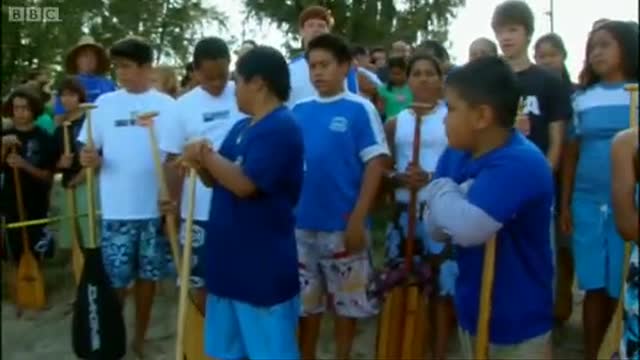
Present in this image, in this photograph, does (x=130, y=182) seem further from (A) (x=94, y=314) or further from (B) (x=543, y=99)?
(B) (x=543, y=99)

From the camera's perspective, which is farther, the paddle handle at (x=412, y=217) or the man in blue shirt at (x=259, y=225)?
the paddle handle at (x=412, y=217)

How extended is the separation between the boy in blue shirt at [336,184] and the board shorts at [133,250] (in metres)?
0.48

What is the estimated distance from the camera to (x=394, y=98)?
134 inches

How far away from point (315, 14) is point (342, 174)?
474 mm

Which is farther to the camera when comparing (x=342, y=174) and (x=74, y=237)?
(x=342, y=174)

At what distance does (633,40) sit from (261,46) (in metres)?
0.87

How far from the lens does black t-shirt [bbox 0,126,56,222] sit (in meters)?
2.44

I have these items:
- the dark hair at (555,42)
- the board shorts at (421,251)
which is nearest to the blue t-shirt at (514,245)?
the board shorts at (421,251)

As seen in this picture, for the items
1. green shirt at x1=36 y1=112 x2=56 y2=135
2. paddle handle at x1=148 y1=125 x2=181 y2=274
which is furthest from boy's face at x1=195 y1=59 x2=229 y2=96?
green shirt at x1=36 y1=112 x2=56 y2=135

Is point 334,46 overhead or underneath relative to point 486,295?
overhead

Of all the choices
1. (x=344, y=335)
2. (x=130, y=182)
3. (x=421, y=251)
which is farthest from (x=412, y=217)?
(x=130, y=182)

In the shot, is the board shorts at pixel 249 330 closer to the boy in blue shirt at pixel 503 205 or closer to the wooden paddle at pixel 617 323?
the boy in blue shirt at pixel 503 205

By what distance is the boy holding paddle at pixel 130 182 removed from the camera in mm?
2807

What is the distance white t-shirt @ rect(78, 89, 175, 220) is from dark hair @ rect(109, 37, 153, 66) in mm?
204
